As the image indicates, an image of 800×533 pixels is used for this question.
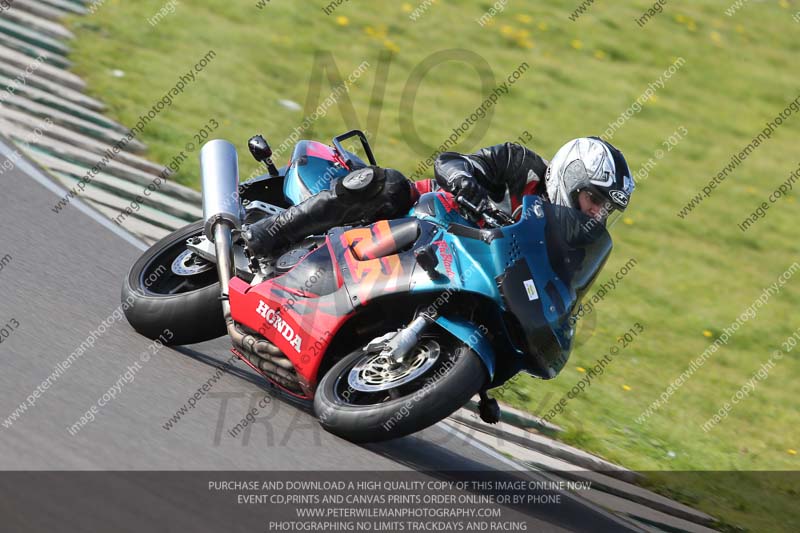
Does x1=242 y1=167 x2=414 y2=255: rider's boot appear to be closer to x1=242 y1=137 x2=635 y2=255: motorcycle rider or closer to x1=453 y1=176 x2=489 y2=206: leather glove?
x1=242 y1=137 x2=635 y2=255: motorcycle rider

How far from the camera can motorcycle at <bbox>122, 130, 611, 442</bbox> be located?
197 inches

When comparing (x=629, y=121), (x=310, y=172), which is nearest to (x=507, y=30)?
(x=629, y=121)

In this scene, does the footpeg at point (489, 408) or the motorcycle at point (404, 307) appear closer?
the motorcycle at point (404, 307)

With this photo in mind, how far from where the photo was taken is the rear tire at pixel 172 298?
6.06 metres

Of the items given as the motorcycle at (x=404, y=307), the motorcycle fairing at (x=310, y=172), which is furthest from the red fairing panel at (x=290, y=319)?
the motorcycle fairing at (x=310, y=172)

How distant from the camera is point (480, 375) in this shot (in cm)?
493

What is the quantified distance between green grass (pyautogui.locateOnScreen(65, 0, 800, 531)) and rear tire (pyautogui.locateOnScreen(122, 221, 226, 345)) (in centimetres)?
219

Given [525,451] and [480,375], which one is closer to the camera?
[480,375]

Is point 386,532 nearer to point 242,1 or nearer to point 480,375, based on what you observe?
point 480,375

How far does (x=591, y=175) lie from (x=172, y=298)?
91.3 inches

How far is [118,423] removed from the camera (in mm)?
4793

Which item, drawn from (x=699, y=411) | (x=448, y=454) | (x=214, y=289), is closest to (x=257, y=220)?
(x=214, y=289)

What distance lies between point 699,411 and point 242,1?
849cm

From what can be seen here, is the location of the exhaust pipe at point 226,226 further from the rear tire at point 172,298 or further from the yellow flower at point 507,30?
the yellow flower at point 507,30
